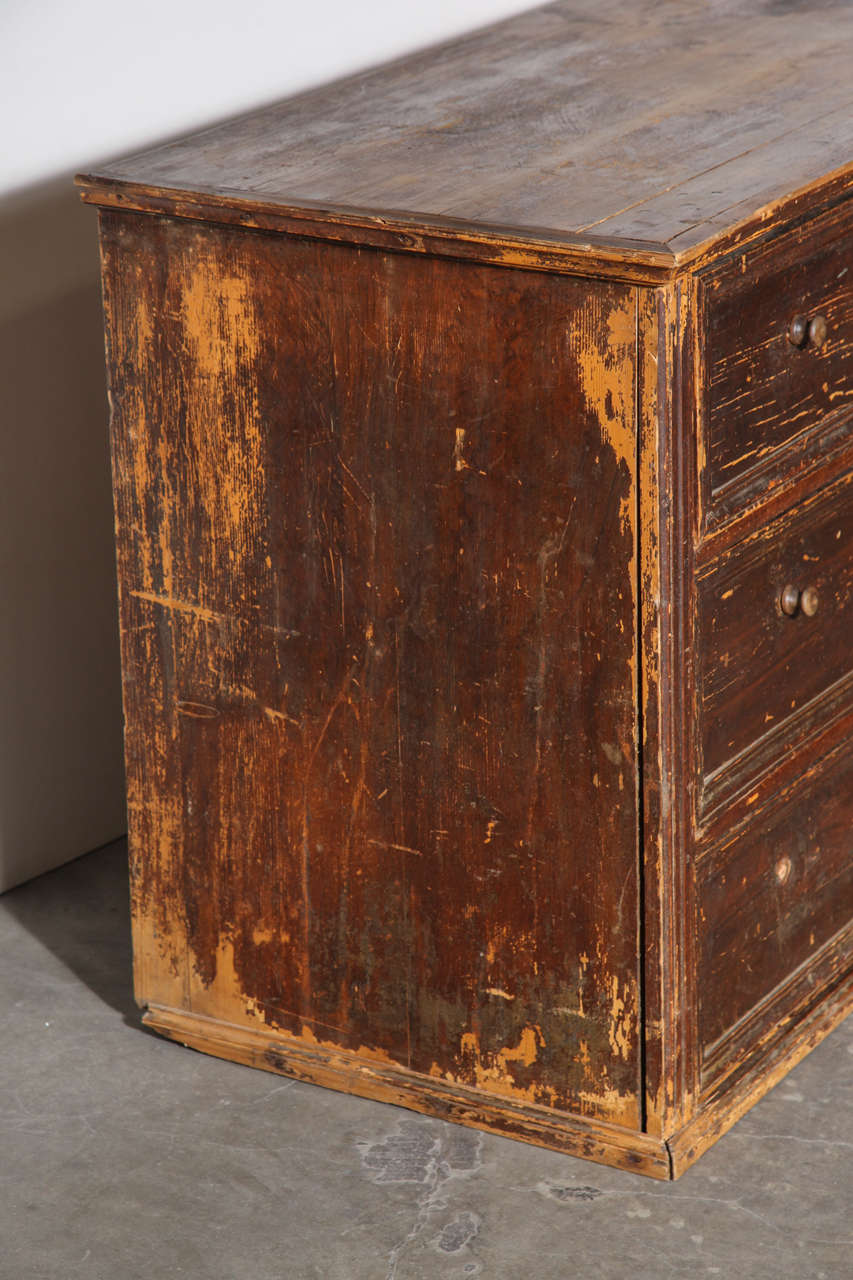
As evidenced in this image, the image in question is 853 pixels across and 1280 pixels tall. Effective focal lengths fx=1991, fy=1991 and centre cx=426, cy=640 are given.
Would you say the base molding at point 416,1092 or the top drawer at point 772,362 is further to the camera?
the base molding at point 416,1092

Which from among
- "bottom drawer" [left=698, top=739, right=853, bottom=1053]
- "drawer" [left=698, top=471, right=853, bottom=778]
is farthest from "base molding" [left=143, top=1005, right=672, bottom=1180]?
"drawer" [left=698, top=471, right=853, bottom=778]

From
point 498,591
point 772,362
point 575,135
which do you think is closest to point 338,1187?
point 498,591

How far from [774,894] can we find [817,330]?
2.11ft

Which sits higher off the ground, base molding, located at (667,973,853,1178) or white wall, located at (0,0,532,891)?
white wall, located at (0,0,532,891)

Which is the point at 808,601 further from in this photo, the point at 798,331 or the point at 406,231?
the point at 406,231

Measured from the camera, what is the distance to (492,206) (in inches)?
77.1

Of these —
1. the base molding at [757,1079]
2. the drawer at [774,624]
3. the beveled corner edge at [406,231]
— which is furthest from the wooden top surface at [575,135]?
the base molding at [757,1079]

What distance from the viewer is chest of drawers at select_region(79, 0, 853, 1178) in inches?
76.3

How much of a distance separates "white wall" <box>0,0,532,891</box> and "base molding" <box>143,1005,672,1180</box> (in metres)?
0.52

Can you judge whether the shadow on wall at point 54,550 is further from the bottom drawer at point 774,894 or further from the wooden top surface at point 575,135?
the bottom drawer at point 774,894

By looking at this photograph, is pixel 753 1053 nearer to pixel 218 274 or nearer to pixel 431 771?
pixel 431 771

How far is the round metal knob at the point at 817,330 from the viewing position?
207 cm

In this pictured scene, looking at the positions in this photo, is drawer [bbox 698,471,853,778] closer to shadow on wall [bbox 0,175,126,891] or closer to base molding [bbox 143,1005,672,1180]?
base molding [bbox 143,1005,672,1180]

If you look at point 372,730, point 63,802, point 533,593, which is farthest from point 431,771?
point 63,802
